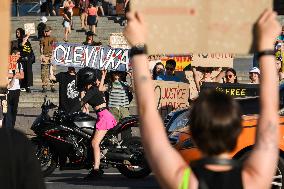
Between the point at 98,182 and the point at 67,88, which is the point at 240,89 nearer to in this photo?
the point at 98,182

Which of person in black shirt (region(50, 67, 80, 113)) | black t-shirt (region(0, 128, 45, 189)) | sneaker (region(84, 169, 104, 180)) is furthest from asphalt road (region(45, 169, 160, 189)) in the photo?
black t-shirt (region(0, 128, 45, 189))

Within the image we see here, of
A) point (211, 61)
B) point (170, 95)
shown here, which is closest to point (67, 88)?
point (170, 95)

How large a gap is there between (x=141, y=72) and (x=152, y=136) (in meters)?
0.24

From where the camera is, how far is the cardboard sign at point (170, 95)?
17516 mm

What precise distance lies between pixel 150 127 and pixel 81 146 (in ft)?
34.1

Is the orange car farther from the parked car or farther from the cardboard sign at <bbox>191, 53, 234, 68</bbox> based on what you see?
the cardboard sign at <bbox>191, 53, 234, 68</bbox>

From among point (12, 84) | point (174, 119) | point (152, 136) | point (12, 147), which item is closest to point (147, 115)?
point (152, 136)

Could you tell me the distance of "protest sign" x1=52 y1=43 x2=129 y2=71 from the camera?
64.7ft

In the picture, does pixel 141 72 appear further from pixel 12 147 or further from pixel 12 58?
pixel 12 58

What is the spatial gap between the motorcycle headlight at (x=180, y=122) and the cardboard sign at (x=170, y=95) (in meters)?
3.14

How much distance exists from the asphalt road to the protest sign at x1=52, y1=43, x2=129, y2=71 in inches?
195

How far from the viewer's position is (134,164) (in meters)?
13.8

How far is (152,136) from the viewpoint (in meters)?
3.64

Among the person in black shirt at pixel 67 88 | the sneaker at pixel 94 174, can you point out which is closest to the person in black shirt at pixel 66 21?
the person in black shirt at pixel 67 88
